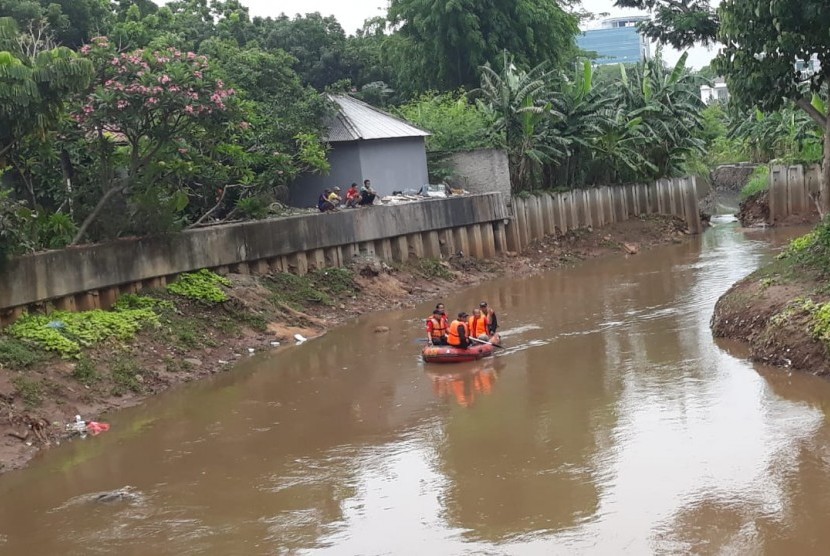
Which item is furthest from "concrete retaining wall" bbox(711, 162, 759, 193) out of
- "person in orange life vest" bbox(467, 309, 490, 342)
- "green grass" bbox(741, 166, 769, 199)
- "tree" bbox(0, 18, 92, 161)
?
"tree" bbox(0, 18, 92, 161)

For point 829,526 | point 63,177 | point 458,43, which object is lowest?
point 829,526

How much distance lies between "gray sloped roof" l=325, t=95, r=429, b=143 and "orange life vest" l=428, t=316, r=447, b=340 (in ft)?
38.6

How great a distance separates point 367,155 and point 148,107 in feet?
36.9

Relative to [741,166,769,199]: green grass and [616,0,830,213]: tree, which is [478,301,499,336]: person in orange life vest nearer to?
[616,0,830,213]: tree

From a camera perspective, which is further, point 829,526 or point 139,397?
point 139,397

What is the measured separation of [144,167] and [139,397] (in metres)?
6.54

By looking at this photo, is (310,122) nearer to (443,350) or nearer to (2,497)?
(443,350)

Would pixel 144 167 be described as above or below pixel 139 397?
above

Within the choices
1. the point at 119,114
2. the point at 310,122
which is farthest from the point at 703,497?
the point at 310,122

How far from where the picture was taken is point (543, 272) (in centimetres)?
3156

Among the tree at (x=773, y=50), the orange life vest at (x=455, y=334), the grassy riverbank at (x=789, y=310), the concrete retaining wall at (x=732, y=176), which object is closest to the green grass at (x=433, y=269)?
the orange life vest at (x=455, y=334)

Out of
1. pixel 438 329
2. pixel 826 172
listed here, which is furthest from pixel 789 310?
pixel 438 329

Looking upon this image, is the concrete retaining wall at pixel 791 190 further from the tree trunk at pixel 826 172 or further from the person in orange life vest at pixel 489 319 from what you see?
the person in orange life vest at pixel 489 319

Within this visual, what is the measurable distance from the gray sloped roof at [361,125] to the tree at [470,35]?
6151mm
